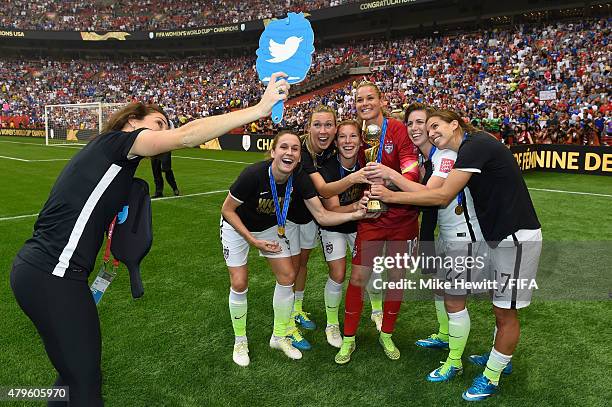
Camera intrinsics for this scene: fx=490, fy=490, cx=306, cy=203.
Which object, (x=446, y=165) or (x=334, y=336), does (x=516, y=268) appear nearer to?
(x=446, y=165)

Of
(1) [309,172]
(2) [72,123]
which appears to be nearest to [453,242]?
(1) [309,172]

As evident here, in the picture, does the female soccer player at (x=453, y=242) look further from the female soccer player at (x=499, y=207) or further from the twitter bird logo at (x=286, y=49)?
the twitter bird logo at (x=286, y=49)

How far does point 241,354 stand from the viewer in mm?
4066

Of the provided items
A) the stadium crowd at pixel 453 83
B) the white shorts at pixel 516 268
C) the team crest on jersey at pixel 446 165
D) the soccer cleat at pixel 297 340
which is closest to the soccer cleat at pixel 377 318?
the soccer cleat at pixel 297 340

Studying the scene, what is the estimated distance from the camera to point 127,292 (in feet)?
18.7

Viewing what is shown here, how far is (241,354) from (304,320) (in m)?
0.92

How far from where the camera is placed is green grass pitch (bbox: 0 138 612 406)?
3.54m

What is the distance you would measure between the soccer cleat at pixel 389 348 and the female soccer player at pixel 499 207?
0.74m

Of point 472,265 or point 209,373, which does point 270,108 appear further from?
point 209,373

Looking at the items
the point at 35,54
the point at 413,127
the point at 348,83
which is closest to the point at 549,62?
the point at 348,83

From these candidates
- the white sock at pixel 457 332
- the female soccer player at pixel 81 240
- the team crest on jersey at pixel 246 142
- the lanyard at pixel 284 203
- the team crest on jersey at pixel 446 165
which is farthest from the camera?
the team crest on jersey at pixel 246 142

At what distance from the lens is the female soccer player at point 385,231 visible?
3932 mm

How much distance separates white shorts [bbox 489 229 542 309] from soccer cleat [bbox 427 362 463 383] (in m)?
0.75

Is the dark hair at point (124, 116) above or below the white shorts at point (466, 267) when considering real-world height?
above
